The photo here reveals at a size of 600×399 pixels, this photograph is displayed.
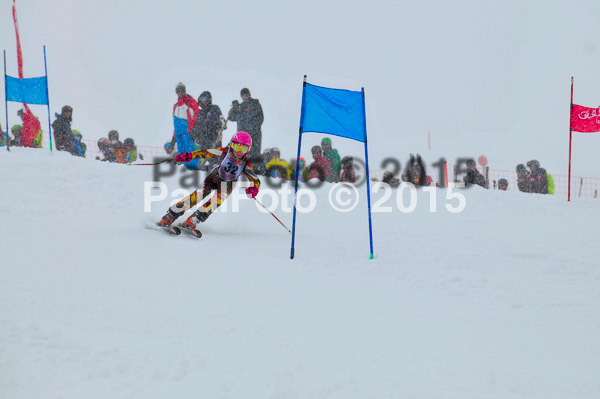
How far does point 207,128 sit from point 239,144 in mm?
4112

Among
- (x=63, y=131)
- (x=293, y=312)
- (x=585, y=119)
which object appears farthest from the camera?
(x=63, y=131)

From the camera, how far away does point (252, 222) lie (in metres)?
8.54

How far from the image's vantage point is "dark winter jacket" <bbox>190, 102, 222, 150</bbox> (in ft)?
35.6

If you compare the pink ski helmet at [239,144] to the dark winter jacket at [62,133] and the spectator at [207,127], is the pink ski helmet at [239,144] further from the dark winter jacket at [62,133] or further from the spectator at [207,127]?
the dark winter jacket at [62,133]

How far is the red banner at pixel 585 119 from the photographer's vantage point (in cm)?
1018

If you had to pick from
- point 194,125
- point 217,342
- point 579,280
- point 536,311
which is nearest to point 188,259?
point 217,342

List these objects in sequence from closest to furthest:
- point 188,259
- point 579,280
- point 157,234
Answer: point 579,280 → point 188,259 → point 157,234

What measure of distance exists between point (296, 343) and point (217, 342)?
519 millimetres

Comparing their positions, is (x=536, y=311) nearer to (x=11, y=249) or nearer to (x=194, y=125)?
(x=11, y=249)

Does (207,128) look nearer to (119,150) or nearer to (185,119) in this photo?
(185,119)

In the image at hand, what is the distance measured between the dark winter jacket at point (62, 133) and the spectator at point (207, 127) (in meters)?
3.55

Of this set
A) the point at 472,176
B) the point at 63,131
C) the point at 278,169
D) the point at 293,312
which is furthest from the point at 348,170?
the point at 293,312

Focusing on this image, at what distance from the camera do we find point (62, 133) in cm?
1227

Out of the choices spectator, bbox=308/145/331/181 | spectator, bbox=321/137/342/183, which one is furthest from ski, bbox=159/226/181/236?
spectator, bbox=321/137/342/183
